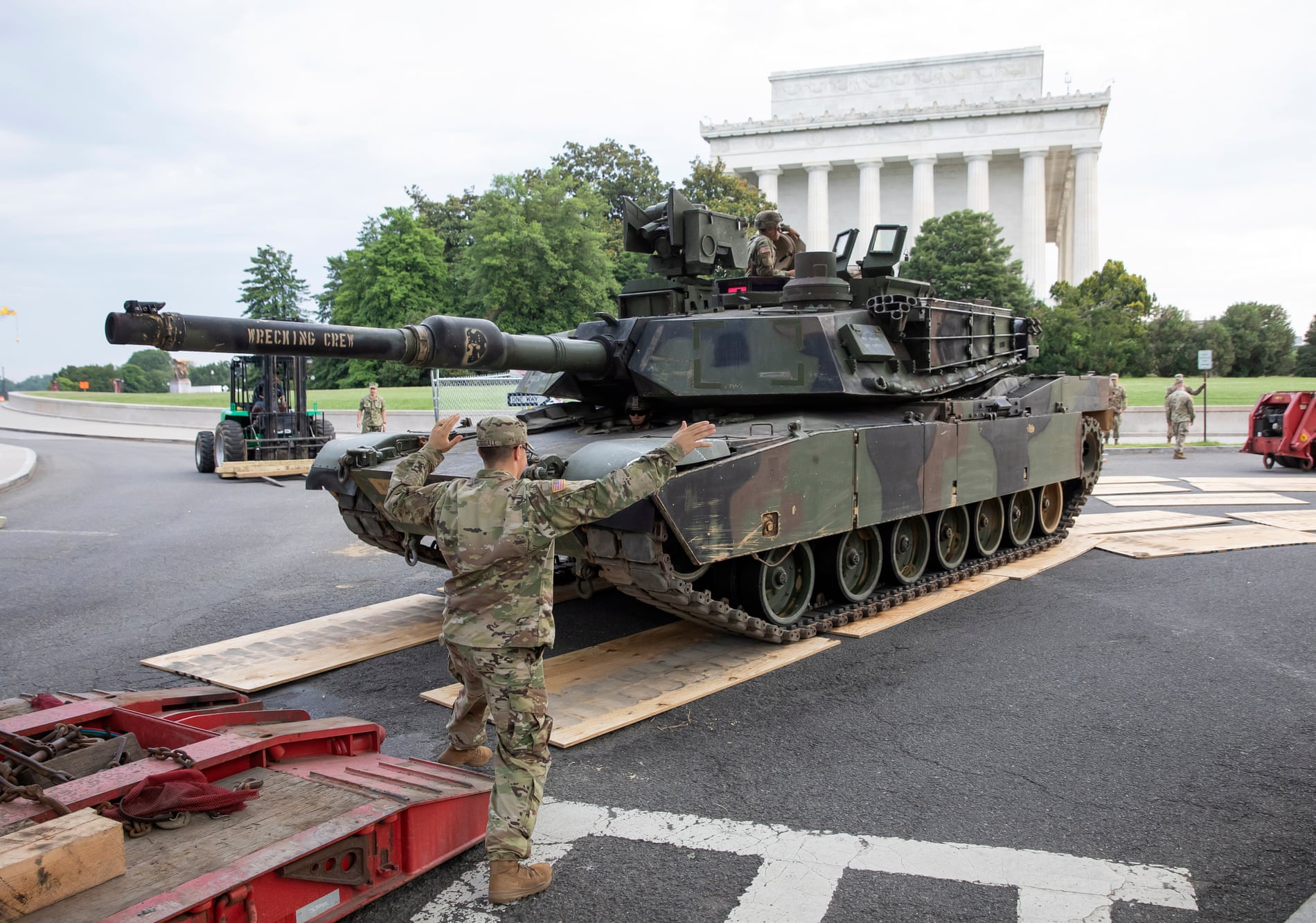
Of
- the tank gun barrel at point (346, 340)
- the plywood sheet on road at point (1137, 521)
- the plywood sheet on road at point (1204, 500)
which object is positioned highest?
the tank gun barrel at point (346, 340)

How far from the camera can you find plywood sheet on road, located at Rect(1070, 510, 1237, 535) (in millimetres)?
11969

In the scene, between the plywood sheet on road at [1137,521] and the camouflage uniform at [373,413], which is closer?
the plywood sheet on road at [1137,521]

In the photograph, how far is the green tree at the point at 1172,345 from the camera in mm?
45875

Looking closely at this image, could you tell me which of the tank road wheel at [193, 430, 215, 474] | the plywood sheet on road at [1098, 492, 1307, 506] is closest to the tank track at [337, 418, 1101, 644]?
the plywood sheet on road at [1098, 492, 1307, 506]

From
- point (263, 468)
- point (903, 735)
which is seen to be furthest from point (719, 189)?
point (903, 735)

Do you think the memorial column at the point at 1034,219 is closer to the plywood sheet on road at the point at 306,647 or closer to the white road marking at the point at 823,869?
the plywood sheet on road at the point at 306,647

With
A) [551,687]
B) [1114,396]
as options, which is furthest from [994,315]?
[551,687]

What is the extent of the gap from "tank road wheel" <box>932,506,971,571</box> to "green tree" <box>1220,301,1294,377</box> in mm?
46087

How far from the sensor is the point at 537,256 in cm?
4078

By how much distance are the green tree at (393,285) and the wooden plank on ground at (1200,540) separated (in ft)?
119

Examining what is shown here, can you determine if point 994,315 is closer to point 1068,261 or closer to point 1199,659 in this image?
point 1199,659

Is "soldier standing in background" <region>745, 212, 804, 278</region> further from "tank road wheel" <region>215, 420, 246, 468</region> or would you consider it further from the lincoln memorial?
the lincoln memorial

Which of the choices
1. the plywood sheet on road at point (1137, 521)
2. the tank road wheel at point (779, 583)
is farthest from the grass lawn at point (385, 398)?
the tank road wheel at point (779, 583)

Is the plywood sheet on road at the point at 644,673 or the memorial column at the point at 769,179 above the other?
the memorial column at the point at 769,179
